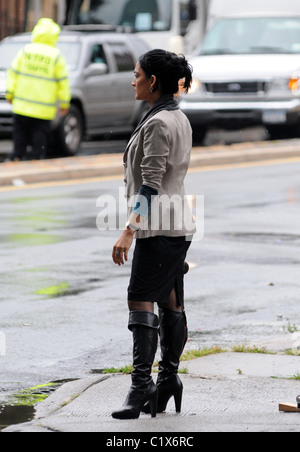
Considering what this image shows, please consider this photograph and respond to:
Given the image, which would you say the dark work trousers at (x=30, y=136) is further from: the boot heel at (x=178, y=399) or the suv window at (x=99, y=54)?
the boot heel at (x=178, y=399)

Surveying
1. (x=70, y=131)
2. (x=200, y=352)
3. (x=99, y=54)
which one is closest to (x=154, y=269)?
(x=200, y=352)

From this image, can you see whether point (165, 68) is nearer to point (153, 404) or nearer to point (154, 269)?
point (154, 269)

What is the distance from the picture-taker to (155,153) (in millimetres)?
5539

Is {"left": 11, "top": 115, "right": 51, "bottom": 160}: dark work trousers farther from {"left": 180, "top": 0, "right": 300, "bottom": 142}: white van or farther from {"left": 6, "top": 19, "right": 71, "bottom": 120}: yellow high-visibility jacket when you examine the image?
{"left": 180, "top": 0, "right": 300, "bottom": 142}: white van

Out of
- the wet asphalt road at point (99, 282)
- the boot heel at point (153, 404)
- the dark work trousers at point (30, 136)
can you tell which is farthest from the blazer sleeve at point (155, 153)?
the dark work trousers at point (30, 136)

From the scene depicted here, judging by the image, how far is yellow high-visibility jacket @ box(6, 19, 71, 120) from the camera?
17.1 metres

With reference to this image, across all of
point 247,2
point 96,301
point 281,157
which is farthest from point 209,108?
point 96,301

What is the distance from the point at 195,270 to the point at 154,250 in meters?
4.46

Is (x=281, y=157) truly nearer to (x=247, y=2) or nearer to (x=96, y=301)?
(x=247, y=2)

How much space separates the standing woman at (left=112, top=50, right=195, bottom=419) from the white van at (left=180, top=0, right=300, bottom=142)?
1553 cm

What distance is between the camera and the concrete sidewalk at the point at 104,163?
1667 centimetres

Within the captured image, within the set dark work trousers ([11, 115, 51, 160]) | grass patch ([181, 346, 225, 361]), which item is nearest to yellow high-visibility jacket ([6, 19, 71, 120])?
dark work trousers ([11, 115, 51, 160])

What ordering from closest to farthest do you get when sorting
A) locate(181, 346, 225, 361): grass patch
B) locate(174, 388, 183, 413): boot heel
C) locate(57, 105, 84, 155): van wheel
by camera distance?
locate(174, 388, 183, 413): boot heel → locate(181, 346, 225, 361): grass patch → locate(57, 105, 84, 155): van wheel

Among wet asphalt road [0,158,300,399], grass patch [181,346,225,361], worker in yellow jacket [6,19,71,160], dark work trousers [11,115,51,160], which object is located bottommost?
grass patch [181,346,225,361]
